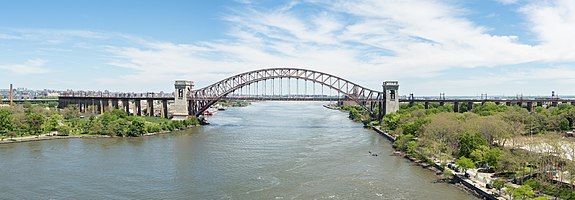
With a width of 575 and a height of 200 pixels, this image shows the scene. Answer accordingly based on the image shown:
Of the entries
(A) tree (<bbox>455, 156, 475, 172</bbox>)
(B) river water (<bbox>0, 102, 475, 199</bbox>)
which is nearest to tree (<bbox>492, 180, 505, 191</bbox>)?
(B) river water (<bbox>0, 102, 475, 199</bbox>)

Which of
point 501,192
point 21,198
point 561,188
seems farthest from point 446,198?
point 21,198

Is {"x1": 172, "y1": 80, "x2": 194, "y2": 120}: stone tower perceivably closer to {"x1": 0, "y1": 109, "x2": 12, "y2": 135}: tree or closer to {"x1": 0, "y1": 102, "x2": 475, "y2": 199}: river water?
{"x1": 0, "y1": 102, "x2": 475, "y2": 199}: river water

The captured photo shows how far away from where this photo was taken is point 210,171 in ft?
74.6

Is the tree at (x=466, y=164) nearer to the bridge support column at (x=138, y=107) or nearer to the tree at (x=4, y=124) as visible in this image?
the tree at (x=4, y=124)

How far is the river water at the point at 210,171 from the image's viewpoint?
18.3 metres

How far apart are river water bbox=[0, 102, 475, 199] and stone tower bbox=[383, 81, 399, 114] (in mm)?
17427

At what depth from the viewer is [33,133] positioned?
1373 inches

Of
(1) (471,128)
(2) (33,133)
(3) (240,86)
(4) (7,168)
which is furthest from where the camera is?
(3) (240,86)

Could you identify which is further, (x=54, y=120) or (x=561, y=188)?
(x=54, y=120)

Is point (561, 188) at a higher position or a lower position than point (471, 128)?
lower

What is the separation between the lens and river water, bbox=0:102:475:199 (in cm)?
1831

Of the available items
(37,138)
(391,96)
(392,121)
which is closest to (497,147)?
(392,121)

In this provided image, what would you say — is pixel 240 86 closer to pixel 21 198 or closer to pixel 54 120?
pixel 54 120

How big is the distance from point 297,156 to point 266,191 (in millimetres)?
8931
